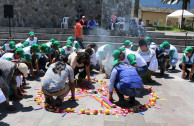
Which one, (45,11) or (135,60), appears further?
(45,11)

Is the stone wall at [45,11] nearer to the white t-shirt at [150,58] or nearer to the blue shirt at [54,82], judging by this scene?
the white t-shirt at [150,58]

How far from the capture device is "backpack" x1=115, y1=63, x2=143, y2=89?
4156 millimetres

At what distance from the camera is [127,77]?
4203mm

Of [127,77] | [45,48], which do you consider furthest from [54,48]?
[127,77]

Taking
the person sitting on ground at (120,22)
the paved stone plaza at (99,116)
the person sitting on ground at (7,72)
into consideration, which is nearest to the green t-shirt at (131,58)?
the paved stone plaza at (99,116)

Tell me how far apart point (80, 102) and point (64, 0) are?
44.4 feet

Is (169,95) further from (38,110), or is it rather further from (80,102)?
(38,110)

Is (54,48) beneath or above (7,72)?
above

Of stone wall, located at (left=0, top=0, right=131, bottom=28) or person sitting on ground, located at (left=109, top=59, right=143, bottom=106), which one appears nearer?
person sitting on ground, located at (left=109, top=59, right=143, bottom=106)

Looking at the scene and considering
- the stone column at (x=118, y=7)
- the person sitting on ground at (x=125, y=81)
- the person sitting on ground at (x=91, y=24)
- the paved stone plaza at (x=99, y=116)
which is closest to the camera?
the paved stone plaza at (x=99, y=116)

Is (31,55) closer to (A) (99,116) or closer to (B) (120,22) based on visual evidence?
(A) (99,116)

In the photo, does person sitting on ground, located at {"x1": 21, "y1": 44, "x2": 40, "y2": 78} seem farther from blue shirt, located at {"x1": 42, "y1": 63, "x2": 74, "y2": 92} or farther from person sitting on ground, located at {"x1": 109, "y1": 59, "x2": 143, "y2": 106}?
person sitting on ground, located at {"x1": 109, "y1": 59, "x2": 143, "y2": 106}

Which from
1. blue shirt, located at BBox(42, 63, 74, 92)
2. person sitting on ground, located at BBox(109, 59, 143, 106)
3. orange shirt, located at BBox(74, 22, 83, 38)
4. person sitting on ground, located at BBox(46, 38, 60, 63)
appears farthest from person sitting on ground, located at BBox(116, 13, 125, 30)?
blue shirt, located at BBox(42, 63, 74, 92)

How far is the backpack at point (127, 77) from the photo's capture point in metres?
4.16
